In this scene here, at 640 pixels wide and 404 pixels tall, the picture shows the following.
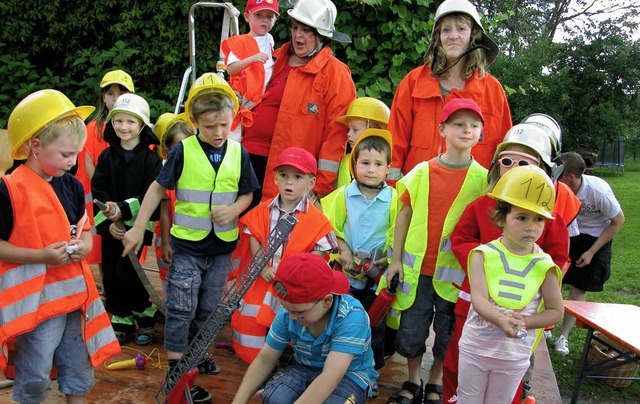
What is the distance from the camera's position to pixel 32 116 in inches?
107

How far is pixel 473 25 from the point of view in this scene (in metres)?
3.77

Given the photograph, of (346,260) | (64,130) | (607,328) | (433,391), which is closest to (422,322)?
(433,391)

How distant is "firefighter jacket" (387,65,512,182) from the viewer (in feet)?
12.3

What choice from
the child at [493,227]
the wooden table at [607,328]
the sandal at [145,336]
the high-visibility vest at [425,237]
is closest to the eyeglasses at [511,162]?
the child at [493,227]

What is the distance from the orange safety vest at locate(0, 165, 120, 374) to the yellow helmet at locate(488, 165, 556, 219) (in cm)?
200

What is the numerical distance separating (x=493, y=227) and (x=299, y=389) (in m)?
1.24

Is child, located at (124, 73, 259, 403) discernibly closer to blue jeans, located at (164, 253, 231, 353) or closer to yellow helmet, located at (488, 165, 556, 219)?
blue jeans, located at (164, 253, 231, 353)

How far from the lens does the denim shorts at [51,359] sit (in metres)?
2.74

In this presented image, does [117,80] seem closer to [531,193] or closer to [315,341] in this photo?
[315,341]

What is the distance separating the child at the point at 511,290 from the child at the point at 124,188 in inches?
88.3

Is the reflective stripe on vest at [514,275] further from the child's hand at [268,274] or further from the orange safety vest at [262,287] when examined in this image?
the child's hand at [268,274]

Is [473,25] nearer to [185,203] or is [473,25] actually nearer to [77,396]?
[185,203]

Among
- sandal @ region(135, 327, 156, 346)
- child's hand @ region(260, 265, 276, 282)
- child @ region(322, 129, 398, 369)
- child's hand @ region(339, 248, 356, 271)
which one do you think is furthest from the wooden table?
A: sandal @ region(135, 327, 156, 346)

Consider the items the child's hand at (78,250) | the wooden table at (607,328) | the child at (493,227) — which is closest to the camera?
the child's hand at (78,250)
